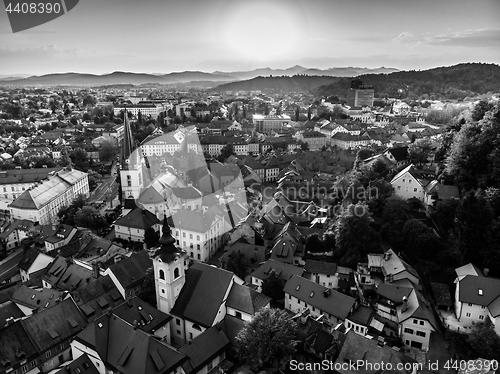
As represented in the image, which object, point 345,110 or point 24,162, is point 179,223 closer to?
point 24,162

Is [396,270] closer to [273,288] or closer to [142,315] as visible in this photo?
[273,288]

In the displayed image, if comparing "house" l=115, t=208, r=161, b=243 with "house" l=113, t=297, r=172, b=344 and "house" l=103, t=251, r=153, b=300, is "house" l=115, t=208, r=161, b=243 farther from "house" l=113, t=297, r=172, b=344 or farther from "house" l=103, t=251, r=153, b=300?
"house" l=113, t=297, r=172, b=344

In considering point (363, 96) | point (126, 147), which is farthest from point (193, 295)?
point (363, 96)

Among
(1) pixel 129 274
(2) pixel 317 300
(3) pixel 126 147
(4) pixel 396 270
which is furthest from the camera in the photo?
(3) pixel 126 147

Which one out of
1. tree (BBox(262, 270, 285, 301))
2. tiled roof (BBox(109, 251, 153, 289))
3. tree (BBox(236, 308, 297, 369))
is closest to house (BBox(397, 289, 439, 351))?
tree (BBox(262, 270, 285, 301))

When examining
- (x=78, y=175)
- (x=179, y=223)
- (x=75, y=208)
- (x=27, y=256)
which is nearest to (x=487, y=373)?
(x=179, y=223)

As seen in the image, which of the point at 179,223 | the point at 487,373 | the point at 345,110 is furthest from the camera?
the point at 345,110

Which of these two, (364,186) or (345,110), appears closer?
(364,186)
